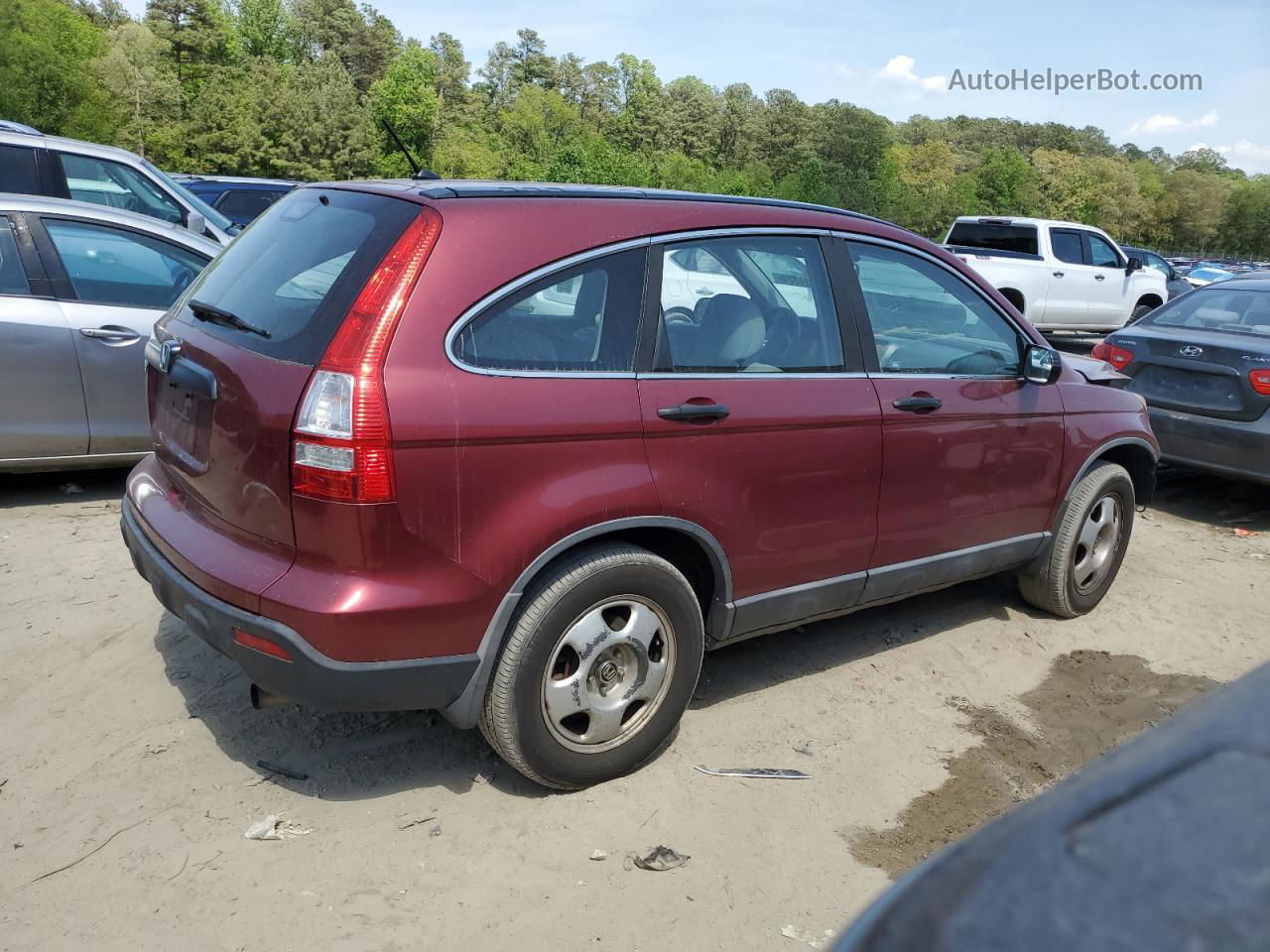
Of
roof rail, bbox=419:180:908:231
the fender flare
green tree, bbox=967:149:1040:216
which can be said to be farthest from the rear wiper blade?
green tree, bbox=967:149:1040:216

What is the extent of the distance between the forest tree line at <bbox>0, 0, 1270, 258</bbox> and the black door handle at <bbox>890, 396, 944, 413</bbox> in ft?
86.4

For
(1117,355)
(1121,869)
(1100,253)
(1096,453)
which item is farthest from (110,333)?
(1100,253)

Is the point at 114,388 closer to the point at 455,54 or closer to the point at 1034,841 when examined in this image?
the point at 1034,841

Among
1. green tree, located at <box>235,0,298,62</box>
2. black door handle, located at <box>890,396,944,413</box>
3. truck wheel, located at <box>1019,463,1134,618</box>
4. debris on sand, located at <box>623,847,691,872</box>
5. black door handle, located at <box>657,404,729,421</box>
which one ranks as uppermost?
green tree, located at <box>235,0,298,62</box>

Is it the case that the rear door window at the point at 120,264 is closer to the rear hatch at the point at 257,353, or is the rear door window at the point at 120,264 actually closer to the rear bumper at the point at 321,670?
the rear hatch at the point at 257,353

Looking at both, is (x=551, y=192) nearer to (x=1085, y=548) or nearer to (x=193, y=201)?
(x=1085, y=548)

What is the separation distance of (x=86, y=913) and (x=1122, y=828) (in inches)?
104

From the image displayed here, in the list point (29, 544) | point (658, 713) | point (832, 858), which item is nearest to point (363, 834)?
point (658, 713)

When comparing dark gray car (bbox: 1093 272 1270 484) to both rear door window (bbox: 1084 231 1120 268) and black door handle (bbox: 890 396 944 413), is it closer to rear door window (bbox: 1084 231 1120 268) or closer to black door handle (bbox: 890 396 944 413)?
black door handle (bbox: 890 396 944 413)

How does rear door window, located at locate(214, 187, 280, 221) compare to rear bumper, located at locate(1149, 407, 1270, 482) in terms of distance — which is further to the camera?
rear door window, located at locate(214, 187, 280, 221)

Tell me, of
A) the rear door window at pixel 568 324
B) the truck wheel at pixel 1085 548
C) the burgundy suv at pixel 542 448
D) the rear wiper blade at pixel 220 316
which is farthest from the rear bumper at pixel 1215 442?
the rear wiper blade at pixel 220 316

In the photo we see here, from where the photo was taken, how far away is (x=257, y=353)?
10.1 feet

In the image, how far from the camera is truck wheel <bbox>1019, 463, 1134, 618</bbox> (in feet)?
16.3

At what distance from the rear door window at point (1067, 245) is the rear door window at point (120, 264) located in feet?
42.7
